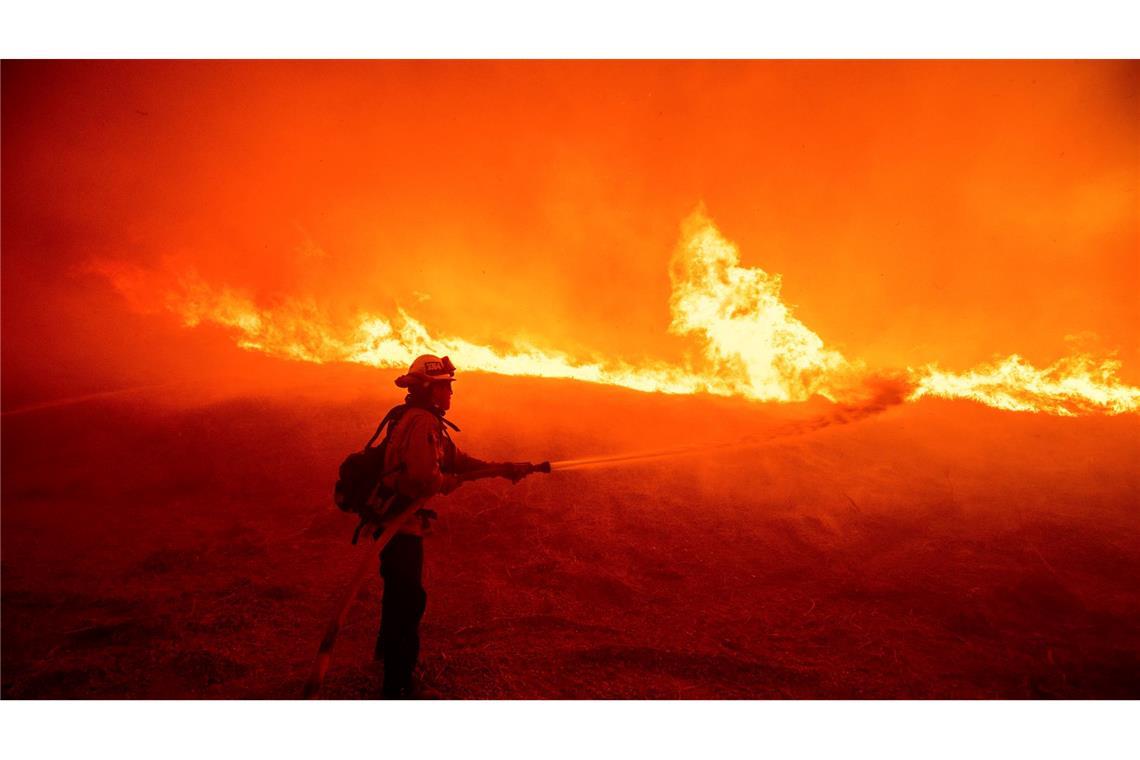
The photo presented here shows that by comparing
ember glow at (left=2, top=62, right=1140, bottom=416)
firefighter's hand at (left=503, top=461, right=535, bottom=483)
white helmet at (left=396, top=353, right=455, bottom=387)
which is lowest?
firefighter's hand at (left=503, top=461, right=535, bottom=483)

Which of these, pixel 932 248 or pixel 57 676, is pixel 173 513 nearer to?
pixel 57 676

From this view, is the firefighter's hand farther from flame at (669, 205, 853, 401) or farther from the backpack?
flame at (669, 205, 853, 401)

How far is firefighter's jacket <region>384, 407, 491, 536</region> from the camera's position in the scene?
4105 mm

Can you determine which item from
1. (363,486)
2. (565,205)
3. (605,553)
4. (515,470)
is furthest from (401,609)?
(565,205)

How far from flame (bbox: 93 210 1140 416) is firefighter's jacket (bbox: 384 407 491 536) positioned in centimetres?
656

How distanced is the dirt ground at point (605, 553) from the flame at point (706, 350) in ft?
2.00

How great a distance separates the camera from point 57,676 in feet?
14.1

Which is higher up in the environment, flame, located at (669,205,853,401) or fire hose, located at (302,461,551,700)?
flame, located at (669,205,853,401)

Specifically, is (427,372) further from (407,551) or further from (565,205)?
(565,205)

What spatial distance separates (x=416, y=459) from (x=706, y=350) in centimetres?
810

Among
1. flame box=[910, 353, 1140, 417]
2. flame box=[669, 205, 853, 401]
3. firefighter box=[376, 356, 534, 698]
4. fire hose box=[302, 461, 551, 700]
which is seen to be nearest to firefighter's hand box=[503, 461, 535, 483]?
fire hose box=[302, 461, 551, 700]

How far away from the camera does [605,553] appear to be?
6.40 meters

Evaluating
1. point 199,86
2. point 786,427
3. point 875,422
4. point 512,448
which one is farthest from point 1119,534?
point 199,86

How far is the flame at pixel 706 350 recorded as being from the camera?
9.84m
